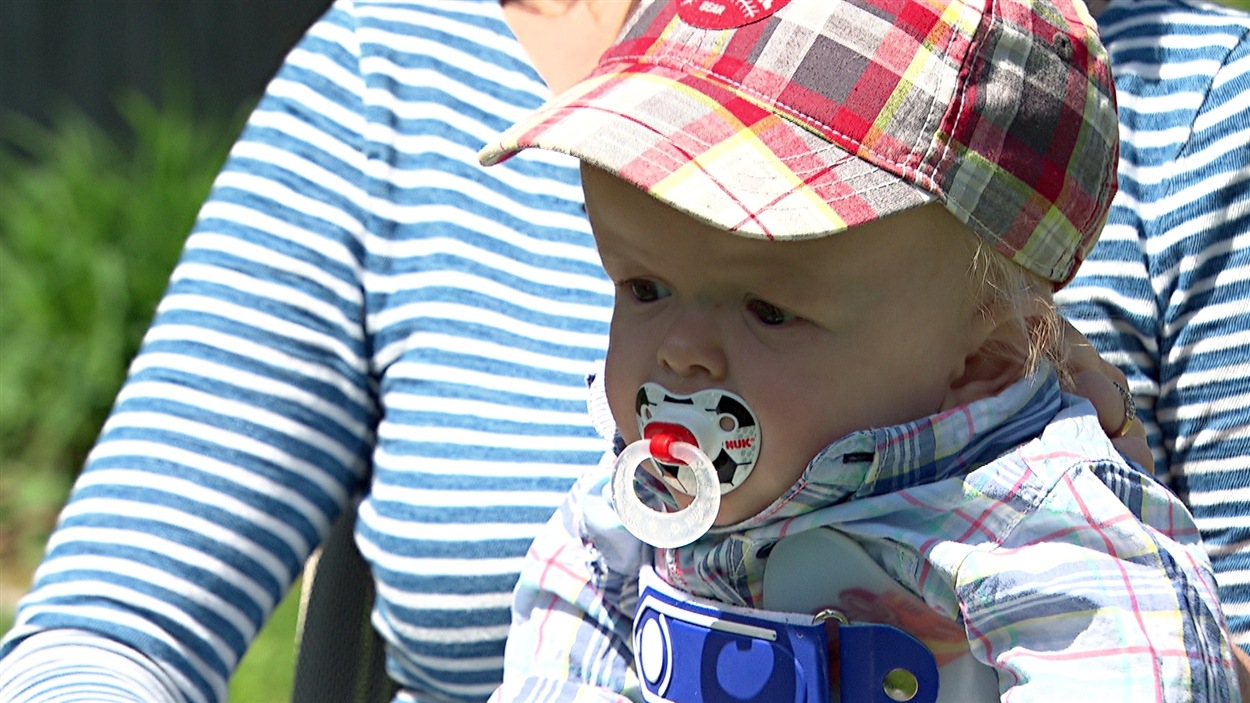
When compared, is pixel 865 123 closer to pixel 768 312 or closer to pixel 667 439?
pixel 768 312

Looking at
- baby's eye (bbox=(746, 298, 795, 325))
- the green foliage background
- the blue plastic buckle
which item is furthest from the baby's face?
the green foliage background

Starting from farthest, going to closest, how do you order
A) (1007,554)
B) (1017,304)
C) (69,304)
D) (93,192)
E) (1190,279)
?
(93,192), (69,304), (1190,279), (1017,304), (1007,554)

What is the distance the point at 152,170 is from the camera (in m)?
4.99

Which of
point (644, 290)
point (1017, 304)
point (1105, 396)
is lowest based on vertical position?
point (1105, 396)

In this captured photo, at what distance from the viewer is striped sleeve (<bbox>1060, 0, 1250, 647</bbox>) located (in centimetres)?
162

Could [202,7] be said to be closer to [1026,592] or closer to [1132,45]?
[1132,45]

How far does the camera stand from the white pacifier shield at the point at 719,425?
136 cm

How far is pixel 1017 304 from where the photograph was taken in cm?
141

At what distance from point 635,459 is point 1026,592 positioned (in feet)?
1.11

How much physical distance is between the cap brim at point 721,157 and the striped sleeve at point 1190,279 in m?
0.45

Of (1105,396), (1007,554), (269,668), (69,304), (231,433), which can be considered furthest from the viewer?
(69,304)

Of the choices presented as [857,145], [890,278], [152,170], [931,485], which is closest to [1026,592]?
[931,485]

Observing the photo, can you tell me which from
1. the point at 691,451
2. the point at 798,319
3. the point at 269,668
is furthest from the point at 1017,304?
the point at 269,668

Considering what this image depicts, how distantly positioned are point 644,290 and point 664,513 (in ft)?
0.62
